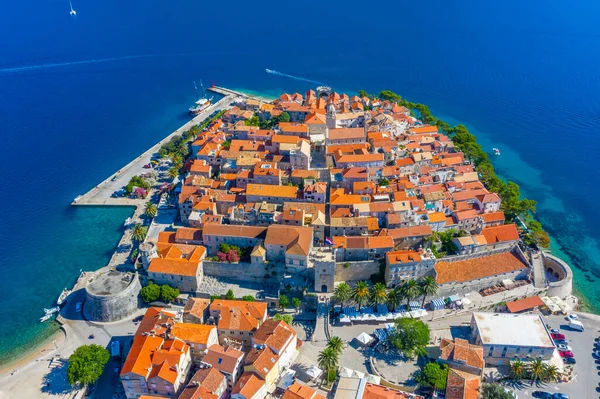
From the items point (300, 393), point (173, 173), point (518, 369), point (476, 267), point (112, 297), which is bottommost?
point (300, 393)

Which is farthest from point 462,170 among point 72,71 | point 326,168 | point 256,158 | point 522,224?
point 72,71

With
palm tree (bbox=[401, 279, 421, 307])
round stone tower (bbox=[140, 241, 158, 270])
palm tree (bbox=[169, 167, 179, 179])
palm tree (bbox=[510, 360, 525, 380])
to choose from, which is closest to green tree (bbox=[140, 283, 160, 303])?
round stone tower (bbox=[140, 241, 158, 270])

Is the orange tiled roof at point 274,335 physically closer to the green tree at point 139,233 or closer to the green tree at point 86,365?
the green tree at point 86,365

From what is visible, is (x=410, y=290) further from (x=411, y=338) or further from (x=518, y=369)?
(x=518, y=369)

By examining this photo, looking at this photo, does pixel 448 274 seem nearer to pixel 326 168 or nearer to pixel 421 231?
pixel 421 231

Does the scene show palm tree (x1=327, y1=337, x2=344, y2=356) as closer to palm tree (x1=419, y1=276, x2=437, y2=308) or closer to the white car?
palm tree (x1=419, y1=276, x2=437, y2=308)

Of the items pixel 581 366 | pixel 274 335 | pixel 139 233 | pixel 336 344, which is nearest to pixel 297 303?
pixel 274 335
